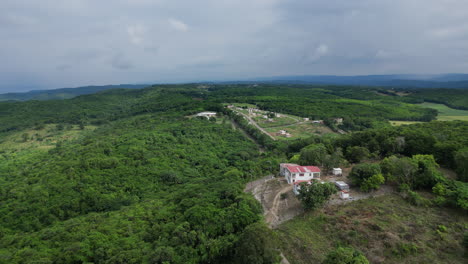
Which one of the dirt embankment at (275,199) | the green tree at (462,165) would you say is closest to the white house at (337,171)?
the dirt embankment at (275,199)

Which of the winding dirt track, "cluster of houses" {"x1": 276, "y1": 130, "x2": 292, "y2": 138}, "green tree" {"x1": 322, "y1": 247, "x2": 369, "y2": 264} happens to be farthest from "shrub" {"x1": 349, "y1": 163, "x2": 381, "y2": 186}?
"cluster of houses" {"x1": 276, "y1": 130, "x2": 292, "y2": 138}

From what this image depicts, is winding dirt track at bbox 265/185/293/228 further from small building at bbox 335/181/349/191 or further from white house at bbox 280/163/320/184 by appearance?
small building at bbox 335/181/349/191

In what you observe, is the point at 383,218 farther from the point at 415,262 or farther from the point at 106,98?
the point at 106,98

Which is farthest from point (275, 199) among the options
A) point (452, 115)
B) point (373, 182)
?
point (452, 115)

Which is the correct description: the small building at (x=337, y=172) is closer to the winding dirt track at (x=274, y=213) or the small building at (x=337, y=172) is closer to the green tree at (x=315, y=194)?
the winding dirt track at (x=274, y=213)

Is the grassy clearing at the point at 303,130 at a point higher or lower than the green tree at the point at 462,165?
lower

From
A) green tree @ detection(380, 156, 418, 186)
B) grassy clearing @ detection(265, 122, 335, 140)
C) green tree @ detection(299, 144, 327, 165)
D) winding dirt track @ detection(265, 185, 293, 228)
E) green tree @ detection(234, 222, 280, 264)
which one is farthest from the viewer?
grassy clearing @ detection(265, 122, 335, 140)
